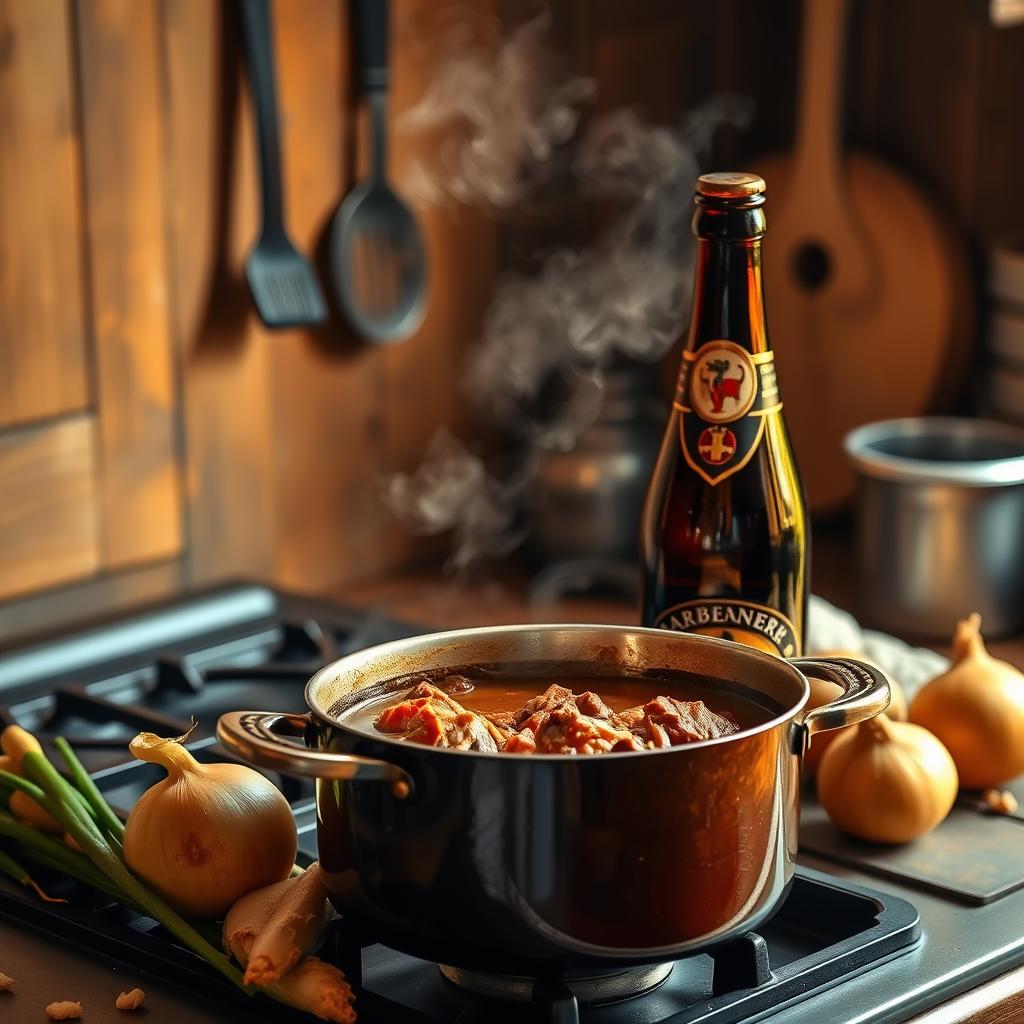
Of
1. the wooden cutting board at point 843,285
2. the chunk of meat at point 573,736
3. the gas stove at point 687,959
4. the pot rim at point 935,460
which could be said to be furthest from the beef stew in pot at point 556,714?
the wooden cutting board at point 843,285

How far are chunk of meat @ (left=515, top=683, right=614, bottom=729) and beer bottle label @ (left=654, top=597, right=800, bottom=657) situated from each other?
0.20 meters

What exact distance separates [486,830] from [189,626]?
0.78 m

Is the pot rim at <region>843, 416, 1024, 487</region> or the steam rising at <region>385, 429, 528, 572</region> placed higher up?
the pot rim at <region>843, 416, 1024, 487</region>

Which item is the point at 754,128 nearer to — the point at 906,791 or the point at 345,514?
the point at 345,514

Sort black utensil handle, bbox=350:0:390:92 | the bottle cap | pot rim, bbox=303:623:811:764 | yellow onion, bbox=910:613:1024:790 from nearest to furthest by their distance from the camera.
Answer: pot rim, bbox=303:623:811:764 → the bottle cap → yellow onion, bbox=910:613:1024:790 → black utensil handle, bbox=350:0:390:92

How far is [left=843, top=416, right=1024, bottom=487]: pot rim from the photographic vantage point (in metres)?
1.41

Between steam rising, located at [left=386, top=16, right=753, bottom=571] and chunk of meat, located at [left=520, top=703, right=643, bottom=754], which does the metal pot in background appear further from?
chunk of meat, located at [left=520, top=703, right=643, bottom=754]

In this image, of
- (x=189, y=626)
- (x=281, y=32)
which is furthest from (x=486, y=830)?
(x=281, y=32)

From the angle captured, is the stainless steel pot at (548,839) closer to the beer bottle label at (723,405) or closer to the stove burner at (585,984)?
the stove burner at (585,984)

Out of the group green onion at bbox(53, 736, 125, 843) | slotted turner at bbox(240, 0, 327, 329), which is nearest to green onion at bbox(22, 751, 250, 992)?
green onion at bbox(53, 736, 125, 843)

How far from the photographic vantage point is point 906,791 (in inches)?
37.3

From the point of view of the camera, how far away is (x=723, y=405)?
3.17ft

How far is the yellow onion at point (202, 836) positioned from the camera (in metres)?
0.80

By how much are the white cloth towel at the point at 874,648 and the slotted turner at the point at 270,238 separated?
528mm
